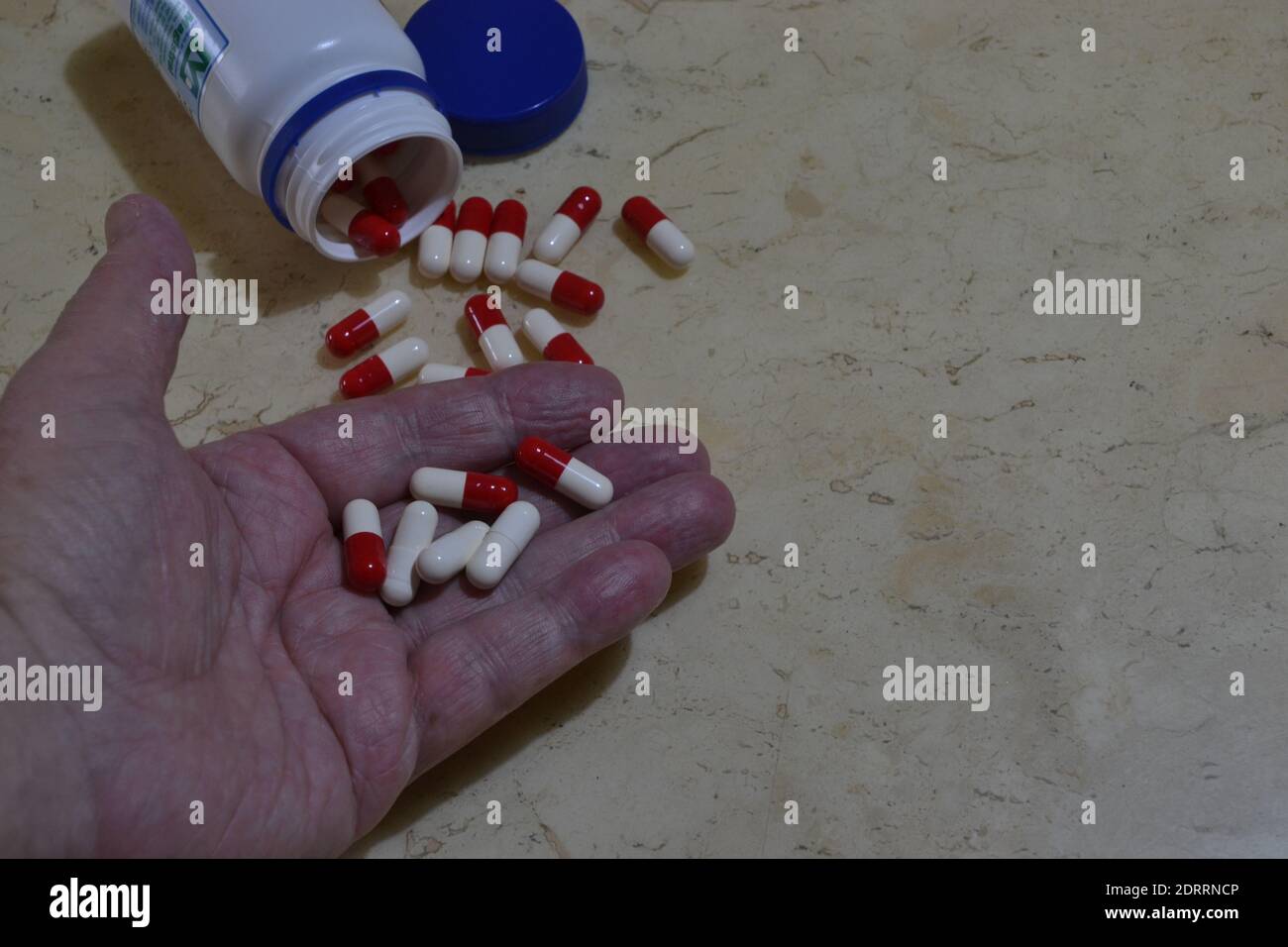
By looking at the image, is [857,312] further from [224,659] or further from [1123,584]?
[224,659]

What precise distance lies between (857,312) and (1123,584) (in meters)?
0.74

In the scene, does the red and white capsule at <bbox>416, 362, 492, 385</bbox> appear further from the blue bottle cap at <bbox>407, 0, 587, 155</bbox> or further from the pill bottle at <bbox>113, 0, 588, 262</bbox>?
the blue bottle cap at <bbox>407, 0, 587, 155</bbox>

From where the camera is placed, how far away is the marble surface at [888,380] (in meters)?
2.09

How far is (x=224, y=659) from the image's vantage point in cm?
186

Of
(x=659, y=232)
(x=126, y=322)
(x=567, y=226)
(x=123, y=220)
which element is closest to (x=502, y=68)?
(x=567, y=226)

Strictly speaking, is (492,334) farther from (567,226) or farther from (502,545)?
(502,545)

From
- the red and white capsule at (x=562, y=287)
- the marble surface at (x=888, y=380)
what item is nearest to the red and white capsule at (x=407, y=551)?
the marble surface at (x=888, y=380)

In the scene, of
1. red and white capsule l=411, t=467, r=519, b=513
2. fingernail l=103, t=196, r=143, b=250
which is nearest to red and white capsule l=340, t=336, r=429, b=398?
red and white capsule l=411, t=467, r=519, b=513

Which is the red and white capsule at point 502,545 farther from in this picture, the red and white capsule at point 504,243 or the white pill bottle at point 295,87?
the white pill bottle at point 295,87

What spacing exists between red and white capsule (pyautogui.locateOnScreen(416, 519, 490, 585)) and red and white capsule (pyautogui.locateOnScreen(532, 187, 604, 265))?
722 millimetres

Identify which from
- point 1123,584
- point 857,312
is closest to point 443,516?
point 857,312

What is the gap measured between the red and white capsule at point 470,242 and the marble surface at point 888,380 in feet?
0.26

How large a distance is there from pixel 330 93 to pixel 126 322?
0.67 meters

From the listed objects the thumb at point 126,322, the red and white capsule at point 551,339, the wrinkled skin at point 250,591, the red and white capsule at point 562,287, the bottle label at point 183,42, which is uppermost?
the bottle label at point 183,42
